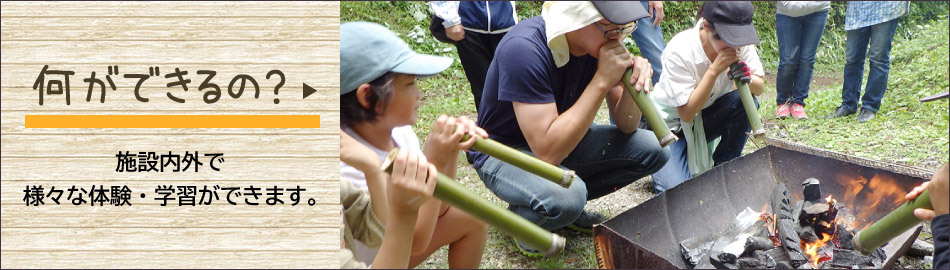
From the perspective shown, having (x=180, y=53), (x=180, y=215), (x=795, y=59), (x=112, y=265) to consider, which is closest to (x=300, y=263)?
(x=180, y=215)

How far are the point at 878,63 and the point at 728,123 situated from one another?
0.69m

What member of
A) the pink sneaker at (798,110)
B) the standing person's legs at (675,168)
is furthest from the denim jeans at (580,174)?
the pink sneaker at (798,110)

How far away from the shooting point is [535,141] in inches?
114

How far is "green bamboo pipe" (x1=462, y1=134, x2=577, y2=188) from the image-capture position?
6.64 ft

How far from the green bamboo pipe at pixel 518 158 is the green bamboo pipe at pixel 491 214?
0.18m

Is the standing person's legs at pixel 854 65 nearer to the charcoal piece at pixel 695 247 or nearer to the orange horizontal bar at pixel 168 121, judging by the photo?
the charcoal piece at pixel 695 247

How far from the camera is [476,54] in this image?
4023 mm

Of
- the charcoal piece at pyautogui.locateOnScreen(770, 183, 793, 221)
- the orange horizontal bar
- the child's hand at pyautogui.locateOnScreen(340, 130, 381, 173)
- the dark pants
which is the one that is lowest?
the charcoal piece at pyautogui.locateOnScreen(770, 183, 793, 221)

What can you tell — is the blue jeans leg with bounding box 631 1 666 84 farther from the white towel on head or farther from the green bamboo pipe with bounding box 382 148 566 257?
the green bamboo pipe with bounding box 382 148 566 257

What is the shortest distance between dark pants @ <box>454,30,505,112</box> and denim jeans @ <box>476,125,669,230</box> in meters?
0.72

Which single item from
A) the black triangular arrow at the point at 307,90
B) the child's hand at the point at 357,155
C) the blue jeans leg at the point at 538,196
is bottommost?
the blue jeans leg at the point at 538,196

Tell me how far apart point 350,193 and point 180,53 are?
594 millimetres

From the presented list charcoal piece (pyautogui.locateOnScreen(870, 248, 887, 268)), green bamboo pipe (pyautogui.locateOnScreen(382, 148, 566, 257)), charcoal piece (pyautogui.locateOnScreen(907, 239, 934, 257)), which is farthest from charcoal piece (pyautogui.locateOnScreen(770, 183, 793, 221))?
green bamboo pipe (pyautogui.locateOnScreen(382, 148, 566, 257))

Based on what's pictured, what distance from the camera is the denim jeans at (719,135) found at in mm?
3672
